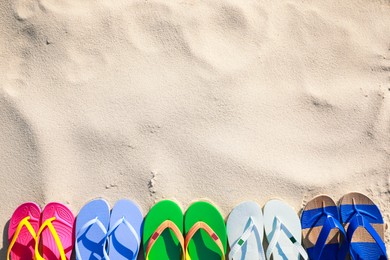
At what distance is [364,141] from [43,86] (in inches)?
68.6

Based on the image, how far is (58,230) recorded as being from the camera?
1.83 meters

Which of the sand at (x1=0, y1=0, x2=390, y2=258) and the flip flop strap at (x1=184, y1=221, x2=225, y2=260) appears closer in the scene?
the flip flop strap at (x1=184, y1=221, x2=225, y2=260)

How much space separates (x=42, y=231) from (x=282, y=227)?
123 centimetres

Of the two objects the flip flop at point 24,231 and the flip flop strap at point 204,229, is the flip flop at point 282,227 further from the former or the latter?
the flip flop at point 24,231

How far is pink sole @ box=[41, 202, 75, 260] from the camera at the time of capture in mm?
1815

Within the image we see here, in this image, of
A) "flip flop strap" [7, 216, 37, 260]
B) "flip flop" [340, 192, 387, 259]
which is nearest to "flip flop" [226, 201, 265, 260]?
"flip flop" [340, 192, 387, 259]

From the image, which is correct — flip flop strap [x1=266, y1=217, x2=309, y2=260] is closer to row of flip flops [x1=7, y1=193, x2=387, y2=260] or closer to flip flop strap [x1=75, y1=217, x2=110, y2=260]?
row of flip flops [x1=7, y1=193, x2=387, y2=260]

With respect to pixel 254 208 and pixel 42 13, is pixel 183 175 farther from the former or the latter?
pixel 42 13

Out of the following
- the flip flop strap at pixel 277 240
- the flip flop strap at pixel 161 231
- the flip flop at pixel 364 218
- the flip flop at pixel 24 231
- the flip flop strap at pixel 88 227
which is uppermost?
the flip flop at pixel 364 218

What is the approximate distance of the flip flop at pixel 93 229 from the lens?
180 centimetres

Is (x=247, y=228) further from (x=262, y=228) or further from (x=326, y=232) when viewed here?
(x=326, y=232)

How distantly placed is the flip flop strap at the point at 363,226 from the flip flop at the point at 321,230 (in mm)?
44

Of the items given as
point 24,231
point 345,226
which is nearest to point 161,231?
point 24,231

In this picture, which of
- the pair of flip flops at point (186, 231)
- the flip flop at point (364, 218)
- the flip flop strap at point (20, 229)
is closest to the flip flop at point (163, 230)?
the pair of flip flops at point (186, 231)
